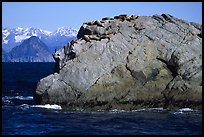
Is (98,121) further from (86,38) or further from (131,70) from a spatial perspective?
(86,38)

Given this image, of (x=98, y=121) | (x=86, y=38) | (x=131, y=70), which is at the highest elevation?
(x=86, y=38)

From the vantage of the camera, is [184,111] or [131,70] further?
[131,70]

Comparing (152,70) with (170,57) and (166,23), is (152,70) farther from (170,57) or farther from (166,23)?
(166,23)

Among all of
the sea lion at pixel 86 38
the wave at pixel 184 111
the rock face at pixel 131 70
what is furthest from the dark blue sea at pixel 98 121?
the sea lion at pixel 86 38

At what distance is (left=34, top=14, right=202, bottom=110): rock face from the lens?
135ft

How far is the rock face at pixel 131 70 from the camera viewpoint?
4126cm

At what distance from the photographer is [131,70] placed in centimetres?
4272

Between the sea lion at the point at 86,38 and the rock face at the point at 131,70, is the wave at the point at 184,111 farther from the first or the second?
the sea lion at the point at 86,38

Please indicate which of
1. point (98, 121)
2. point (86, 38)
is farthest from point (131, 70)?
point (98, 121)

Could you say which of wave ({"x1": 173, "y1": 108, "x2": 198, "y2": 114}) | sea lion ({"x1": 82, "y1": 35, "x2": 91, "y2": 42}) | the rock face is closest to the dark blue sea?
wave ({"x1": 173, "y1": 108, "x2": 198, "y2": 114})

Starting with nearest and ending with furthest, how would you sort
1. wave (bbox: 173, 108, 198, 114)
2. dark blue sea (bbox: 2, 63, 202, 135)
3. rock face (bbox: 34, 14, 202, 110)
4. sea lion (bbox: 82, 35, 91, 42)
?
1. dark blue sea (bbox: 2, 63, 202, 135)
2. wave (bbox: 173, 108, 198, 114)
3. rock face (bbox: 34, 14, 202, 110)
4. sea lion (bbox: 82, 35, 91, 42)

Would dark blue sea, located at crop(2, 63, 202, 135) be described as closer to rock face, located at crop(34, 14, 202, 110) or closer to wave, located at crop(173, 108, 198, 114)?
wave, located at crop(173, 108, 198, 114)

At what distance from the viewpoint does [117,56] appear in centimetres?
4362

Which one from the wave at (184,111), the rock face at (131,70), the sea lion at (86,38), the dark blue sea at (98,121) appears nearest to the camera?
the dark blue sea at (98,121)
